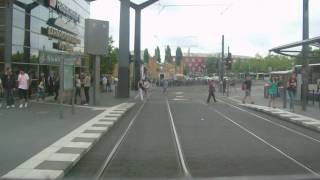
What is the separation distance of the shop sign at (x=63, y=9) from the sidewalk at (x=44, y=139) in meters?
15.2

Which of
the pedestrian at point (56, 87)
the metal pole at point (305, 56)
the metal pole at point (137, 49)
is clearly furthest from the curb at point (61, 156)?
the metal pole at point (137, 49)

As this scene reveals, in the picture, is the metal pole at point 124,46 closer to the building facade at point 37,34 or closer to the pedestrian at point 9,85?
the building facade at point 37,34

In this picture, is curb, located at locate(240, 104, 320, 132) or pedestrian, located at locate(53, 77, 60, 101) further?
pedestrian, located at locate(53, 77, 60, 101)

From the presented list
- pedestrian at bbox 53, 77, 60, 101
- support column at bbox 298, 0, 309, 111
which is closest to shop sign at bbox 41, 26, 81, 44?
pedestrian at bbox 53, 77, 60, 101

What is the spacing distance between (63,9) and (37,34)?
688 cm

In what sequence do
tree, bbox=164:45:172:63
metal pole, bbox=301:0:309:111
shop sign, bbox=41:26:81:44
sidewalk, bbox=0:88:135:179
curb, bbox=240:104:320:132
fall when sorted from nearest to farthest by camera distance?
1. sidewalk, bbox=0:88:135:179
2. curb, bbox=240:104:320:132
3. metal pole, bbox=301:0:309:111
4. shop sign, bbox=41:26:81:44
5. tree, bbox=164:45:172:63

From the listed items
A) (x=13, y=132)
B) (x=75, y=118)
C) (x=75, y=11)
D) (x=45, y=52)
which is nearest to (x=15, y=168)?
(x=13, y=132)

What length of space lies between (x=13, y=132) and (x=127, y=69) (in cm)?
2868

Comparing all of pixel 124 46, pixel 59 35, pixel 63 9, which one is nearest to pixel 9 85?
pixel 59 35

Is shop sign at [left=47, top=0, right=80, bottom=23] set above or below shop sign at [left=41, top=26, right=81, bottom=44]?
above

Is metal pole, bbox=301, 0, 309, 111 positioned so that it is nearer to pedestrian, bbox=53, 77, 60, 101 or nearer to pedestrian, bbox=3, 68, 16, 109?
pedestrian, bbox=53, 77, 60, 101

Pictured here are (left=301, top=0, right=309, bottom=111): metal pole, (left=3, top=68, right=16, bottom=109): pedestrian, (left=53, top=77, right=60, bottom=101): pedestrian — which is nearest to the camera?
(left=3, top=68, right=16, bottom=109): pedestrian

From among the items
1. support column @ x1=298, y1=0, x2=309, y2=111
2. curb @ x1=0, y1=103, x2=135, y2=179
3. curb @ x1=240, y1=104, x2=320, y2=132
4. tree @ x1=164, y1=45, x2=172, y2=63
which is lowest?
curb @ x1=0, y1=103, x2=135, y2=179

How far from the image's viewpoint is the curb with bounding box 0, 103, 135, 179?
33.0 ft
